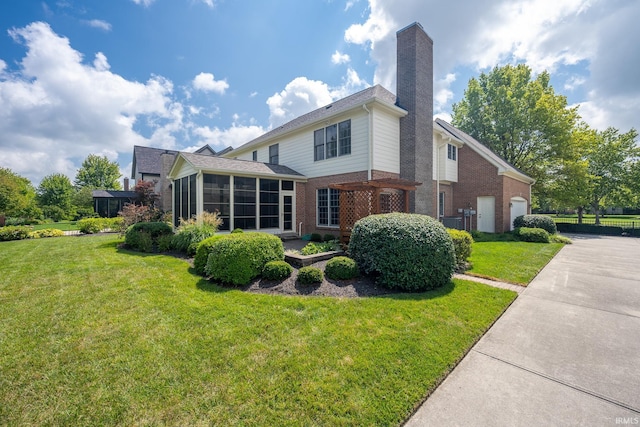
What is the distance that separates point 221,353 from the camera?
10.2 ft

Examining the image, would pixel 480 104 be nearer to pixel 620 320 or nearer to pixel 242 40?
pixel 242 40

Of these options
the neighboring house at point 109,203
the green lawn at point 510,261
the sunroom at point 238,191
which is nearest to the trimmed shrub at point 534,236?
the green lawn at point 510,261

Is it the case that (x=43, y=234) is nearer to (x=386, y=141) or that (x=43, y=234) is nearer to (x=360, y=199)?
(x=360, y=199)

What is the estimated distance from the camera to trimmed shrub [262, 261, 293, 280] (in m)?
5.71

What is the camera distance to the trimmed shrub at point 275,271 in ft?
18.7

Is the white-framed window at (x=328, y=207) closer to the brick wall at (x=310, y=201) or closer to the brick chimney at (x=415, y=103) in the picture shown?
the brick wall at (x=310, y=201)

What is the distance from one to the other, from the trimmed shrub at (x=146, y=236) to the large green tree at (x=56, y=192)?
29.7 meters

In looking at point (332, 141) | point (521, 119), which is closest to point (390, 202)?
point (332, 141)

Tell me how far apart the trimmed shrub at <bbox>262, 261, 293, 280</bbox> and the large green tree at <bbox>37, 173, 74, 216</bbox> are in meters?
37.1

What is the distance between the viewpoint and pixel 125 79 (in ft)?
38.6

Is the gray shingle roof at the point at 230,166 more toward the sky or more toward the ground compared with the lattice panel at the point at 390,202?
more toward the sky

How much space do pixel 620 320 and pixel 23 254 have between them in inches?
638

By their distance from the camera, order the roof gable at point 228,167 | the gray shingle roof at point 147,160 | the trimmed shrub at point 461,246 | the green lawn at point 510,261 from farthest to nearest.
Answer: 1. the gray shingle roof at point 147,160
2. the roof gable at point 228,167
3. the trimmed shrub at point 461,246
4. the green lawn at point 510,261

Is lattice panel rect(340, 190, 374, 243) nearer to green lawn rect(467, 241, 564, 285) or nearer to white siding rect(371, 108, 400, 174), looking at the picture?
white siding rect(371, 108, 400, 174)
